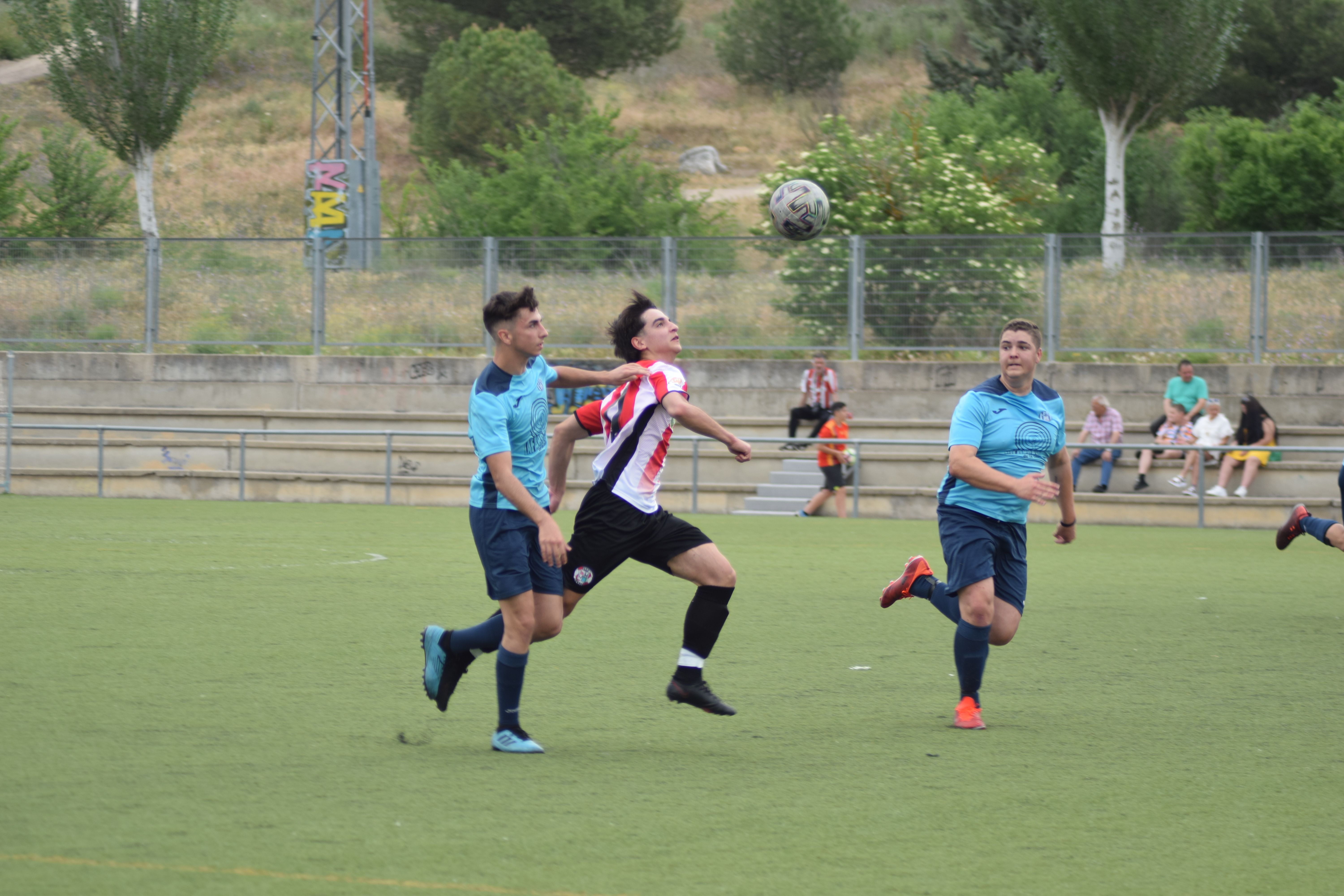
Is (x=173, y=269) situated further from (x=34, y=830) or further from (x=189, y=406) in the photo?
(x=34, y=830)

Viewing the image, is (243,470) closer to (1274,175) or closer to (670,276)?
(670,276)

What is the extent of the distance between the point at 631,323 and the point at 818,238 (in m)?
15.5

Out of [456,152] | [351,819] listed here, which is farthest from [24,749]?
[456,152]

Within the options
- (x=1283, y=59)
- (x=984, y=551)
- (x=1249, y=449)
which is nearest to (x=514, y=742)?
(x=984, y=551)

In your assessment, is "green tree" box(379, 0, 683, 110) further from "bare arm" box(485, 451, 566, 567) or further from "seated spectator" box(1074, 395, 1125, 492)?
"bare arm" box(485, 451, 566, 567)

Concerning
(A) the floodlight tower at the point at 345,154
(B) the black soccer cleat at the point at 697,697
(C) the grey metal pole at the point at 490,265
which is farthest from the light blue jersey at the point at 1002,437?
(A) the floodlight tower at the point at 345,154

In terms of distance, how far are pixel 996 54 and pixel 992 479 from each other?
41.7 m

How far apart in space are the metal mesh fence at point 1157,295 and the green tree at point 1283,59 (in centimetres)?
2784

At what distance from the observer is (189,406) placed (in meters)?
22.2

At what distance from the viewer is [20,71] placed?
6359 centimetres

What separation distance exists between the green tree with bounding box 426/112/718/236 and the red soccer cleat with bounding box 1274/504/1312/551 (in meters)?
19.4

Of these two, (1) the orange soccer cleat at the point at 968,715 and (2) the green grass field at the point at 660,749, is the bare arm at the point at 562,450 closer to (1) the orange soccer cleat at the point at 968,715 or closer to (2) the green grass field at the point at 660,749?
(2) the green grass field at the point at 660,749

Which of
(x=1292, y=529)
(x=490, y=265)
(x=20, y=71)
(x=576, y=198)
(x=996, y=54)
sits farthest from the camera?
(x=20, y=71)

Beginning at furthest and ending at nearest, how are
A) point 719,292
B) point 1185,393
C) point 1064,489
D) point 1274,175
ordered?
1. point 1274,175
2. point 719,292
3. point 1185,393
4. point 1064,489
